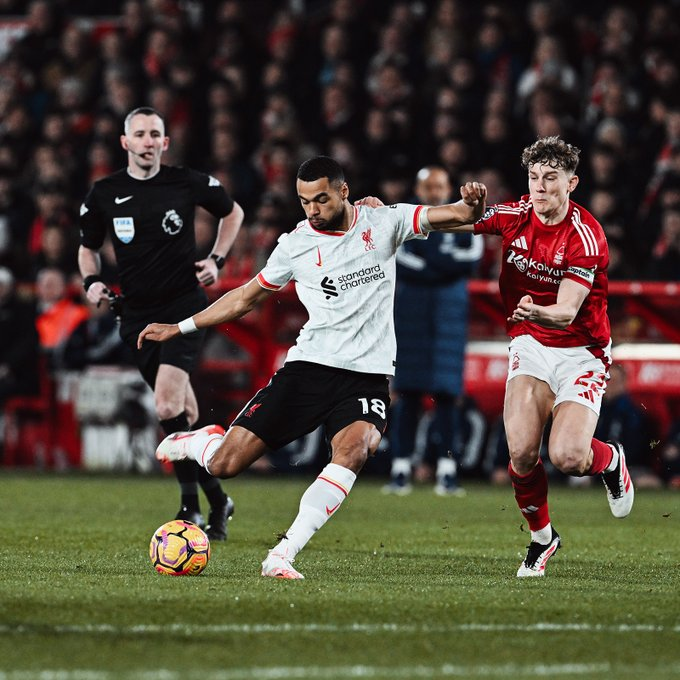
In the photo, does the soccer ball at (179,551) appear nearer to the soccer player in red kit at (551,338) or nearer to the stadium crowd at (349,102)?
the soccer player in red kit at (551,338)

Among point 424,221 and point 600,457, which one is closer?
point 424,221

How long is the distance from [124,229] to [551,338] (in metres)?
3.07

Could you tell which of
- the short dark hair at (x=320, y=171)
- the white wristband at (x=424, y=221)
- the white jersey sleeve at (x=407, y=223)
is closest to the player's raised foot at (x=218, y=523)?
the white jersey sleeve at (x=407, y=223)

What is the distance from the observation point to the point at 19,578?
689cm

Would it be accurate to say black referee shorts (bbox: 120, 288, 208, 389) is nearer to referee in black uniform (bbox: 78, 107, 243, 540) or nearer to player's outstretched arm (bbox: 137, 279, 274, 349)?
referee in black uniform (bbox: 78, 107, 243, 540)

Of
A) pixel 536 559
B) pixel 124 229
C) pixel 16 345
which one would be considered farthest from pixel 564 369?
pixel 16 345

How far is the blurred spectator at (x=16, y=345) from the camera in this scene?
602 inches

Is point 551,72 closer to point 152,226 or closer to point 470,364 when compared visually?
point 470,364

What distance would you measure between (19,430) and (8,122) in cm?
488

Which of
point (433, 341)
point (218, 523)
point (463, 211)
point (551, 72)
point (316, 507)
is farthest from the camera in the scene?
point (551, 72)

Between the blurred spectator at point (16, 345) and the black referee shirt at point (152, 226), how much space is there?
19.6 ft

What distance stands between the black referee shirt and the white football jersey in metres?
1.97

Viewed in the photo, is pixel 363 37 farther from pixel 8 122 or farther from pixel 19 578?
pixel 19 578

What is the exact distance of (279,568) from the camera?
22.9 feet
